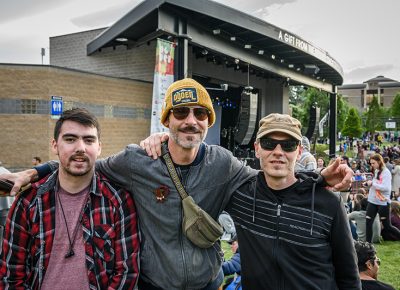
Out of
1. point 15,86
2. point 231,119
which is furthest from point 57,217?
point 231,119

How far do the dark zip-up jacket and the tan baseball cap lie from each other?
0.29m

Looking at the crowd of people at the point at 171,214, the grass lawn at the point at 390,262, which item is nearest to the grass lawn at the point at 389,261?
the grass lawn at the point at 390,262

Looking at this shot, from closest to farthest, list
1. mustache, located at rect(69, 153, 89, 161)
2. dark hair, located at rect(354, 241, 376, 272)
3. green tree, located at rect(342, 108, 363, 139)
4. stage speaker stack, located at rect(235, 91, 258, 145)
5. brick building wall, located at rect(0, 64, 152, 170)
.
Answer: mustache, located at rect(69, 153, 89, 161)
dark hair, located at rect(354, 241, 376, 272)
brick building wall, located at rect(0, 64, 152, 170)
stage speaker stack, located at rect(235, 91, 258, 145)
green tree, located at rect(342, 108, 363, 139)

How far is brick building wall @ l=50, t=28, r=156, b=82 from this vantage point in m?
14.4

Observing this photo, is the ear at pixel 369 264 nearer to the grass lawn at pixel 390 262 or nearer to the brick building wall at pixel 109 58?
the grass lawn at pixel 390 262

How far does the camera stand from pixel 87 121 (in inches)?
88.3

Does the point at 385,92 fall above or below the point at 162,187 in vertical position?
above

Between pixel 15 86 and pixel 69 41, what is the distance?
19.3 feet

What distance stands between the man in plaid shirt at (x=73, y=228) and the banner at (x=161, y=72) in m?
7.26

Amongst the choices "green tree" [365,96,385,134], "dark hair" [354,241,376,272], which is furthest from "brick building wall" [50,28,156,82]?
"green tree" [365,96,385,134]

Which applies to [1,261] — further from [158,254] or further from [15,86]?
[15,86]

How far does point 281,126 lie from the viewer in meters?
2.22

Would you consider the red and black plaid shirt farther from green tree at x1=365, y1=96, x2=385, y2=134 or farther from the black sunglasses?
green tree at x1=365, y1=96, x2=385, y2=134

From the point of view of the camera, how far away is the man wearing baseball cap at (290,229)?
6.74 ft
